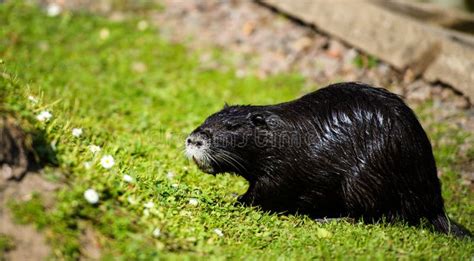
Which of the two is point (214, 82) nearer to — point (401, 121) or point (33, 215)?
point (401, 121)

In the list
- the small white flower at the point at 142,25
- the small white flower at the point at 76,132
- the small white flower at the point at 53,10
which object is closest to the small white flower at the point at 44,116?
the small white flower at the point at 76,132

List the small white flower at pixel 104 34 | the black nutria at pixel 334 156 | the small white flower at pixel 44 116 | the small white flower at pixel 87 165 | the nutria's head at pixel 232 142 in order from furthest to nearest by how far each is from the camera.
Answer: the small white flower at pixel 104 34 < the nutria's head at pixel 232 142 < the black nutria at pixel 334 156 < the small white flower at pixel 44 116 < the small white flower at pixel 87 165

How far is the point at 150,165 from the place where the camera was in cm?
466

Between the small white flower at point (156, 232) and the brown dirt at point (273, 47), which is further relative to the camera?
the brown dirt at point (273, 47)

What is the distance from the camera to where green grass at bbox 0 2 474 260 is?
11.3ft

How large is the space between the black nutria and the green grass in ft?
0.58

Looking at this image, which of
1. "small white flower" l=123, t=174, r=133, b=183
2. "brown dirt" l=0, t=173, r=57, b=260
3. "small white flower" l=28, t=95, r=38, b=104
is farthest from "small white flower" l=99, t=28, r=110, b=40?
"brown dirt" l=0, t=173, r=57, b=260

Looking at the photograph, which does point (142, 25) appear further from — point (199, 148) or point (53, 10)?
point (199, 148)

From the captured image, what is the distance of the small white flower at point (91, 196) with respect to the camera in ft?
11.2

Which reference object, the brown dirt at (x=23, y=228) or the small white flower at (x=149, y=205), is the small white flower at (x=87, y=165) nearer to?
the brown dirt at (x=23, y=228)

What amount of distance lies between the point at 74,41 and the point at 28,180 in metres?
5.05

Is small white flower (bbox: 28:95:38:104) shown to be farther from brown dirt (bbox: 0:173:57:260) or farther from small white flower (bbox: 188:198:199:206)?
small white flower (bbox: 188:198:199:206)

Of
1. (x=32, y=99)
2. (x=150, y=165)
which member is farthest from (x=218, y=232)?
(x=32, y=99)

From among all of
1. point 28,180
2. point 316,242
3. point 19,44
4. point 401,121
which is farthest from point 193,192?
point 19,44
